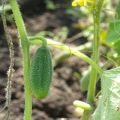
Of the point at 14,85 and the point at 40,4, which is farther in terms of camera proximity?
the point at 40,4

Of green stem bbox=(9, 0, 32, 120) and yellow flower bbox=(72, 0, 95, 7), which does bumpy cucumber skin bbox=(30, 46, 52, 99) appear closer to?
green stem bbox=(9, 0, 32, 120)

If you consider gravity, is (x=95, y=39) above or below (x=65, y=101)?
above

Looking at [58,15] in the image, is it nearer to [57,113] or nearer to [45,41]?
[57,113]

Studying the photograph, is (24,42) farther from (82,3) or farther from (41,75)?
(82,3)

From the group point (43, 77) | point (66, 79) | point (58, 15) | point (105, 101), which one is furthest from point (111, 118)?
point (58, 15)

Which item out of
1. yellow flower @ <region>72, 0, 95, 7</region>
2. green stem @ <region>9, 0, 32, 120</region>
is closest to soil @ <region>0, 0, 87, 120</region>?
green stem @ <region>9, 0, 32, 120</region>

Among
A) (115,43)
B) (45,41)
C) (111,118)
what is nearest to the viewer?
(111,118)
